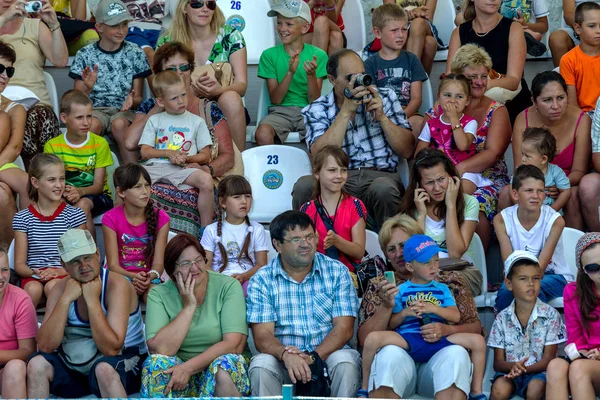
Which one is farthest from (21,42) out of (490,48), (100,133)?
(490,48)

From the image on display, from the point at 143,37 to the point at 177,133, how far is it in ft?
5.38

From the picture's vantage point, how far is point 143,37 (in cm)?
760

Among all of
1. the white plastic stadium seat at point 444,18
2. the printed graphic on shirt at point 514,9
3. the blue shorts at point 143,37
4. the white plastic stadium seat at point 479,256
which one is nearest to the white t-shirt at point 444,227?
the white plastic stadium seat at point 479,256

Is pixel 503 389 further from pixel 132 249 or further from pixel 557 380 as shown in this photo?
pixel 132 249

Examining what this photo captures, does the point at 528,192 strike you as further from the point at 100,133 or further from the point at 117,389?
the point at 100,133

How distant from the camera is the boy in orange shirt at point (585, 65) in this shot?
6.65 meters

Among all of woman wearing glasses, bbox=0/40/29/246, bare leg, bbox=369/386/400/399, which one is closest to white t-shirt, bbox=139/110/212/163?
woman wearing glasses, bbox=0/40/29/246

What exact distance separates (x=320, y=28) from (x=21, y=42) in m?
1.94

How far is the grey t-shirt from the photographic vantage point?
22.1 feet

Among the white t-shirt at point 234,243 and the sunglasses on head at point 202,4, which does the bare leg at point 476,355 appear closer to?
the white t-shirt at point 234,243

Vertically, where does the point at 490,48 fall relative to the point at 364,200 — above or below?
above

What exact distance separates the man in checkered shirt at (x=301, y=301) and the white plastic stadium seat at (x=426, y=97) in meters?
2.16

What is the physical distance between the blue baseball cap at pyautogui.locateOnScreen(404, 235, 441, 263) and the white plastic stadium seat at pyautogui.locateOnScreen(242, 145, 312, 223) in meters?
1.67

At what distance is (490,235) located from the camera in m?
5.87
